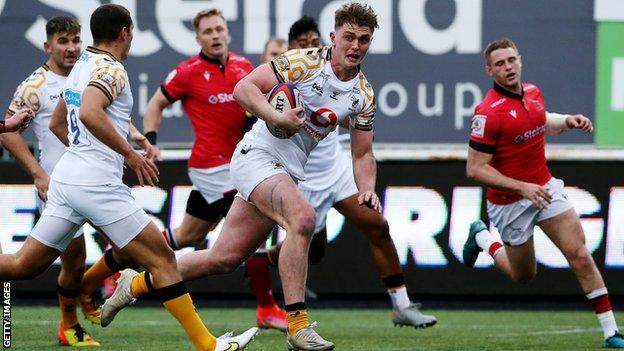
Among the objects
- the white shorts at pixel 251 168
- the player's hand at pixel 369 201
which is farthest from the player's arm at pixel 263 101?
the player's hand at pixel 369 201

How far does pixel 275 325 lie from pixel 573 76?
16.2 ft

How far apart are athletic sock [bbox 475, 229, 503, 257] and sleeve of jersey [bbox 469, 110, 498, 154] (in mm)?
1245

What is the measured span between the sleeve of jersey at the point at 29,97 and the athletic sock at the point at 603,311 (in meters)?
4.03

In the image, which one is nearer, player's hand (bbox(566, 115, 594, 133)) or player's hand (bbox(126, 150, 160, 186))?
player's hand (bbox(126, 150, 160, 186))

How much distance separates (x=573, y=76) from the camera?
45.3 ft

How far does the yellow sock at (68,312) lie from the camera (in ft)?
30.5

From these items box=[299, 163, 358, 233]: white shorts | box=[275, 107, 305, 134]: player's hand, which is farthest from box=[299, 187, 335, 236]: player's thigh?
box=[275, 107, 305, 134]: player's hand

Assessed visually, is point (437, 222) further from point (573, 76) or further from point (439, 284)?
point (573, 76)

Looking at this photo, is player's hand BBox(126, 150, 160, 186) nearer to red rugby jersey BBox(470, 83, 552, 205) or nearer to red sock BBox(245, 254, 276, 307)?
red rugby jersey BBox(470, 83, 552, 205)

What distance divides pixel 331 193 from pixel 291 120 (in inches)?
107

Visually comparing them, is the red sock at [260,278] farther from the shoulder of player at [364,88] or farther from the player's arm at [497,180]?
the shoulder of player at [364,88]

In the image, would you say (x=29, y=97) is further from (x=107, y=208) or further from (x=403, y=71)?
(x=403, y=71)

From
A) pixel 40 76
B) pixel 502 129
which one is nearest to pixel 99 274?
pixel 40 76

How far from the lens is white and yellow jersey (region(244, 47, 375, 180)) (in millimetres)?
8195
